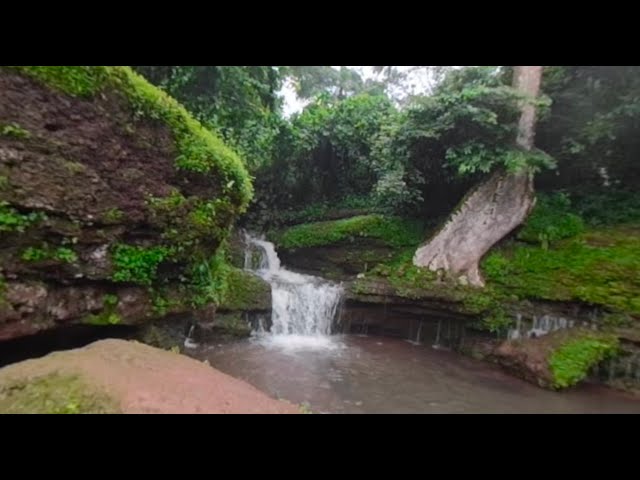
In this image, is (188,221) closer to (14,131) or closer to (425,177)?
(14,131)

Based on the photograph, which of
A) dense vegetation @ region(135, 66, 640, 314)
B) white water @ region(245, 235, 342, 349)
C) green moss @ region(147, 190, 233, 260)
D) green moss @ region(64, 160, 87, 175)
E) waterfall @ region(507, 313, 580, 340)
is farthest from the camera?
white water @ region(245, 235, 342, 349)

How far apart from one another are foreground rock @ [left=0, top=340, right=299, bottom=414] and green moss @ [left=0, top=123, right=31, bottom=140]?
90.8 inches

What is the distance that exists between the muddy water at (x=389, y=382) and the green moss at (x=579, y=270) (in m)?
1.89

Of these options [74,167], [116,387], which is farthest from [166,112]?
[116,387]

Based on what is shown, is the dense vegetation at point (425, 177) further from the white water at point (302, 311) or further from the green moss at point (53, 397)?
the green moss at point (53, 397)

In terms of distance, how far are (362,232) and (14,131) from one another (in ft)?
28.8

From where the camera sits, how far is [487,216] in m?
9.48

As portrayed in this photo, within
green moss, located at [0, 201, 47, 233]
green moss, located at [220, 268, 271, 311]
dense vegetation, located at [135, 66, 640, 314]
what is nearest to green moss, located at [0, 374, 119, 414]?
green moss, located at [0, 201, 47, 233]

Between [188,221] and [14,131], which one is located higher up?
[14,131]

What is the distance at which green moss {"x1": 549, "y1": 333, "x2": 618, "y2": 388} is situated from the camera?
245 inches

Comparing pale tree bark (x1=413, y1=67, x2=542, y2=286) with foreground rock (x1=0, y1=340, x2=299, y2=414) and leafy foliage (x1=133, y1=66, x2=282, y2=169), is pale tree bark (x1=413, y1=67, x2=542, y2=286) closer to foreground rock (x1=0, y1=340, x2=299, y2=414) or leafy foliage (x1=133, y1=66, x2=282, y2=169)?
leafy foliage (x1=133, y1=66, x2=282, y2=169)

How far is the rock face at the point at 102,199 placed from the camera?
4.07 m

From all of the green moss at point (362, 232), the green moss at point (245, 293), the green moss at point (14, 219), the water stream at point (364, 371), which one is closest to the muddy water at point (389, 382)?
the water stream at point (364, 371)
